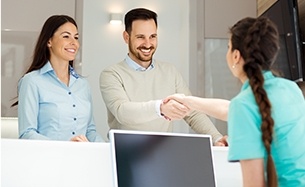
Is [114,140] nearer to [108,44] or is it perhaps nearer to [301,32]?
[301,32]

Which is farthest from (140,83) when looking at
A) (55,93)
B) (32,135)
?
(32,135)

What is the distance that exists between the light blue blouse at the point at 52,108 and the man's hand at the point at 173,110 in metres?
0.33

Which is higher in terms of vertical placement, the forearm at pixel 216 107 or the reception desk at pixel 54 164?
the forearm at pixel 216 107

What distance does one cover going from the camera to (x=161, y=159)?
1.73 meters

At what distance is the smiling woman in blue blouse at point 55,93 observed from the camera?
2189 mm

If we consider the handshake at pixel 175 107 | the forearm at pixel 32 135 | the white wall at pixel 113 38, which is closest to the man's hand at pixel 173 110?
the handshake at pixel 175 107

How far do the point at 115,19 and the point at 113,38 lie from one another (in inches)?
6.1

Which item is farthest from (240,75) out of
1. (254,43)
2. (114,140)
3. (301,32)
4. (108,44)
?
(108,44)

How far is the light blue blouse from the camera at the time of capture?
7.11ft

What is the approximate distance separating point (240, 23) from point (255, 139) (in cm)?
29

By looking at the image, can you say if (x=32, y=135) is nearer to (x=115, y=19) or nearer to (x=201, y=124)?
(x=201, y=124)

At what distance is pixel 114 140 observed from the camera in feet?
5.41

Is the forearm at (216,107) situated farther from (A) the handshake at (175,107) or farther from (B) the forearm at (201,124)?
(B) the forearm at (201,124)

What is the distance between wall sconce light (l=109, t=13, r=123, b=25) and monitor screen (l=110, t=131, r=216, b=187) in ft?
8.69
